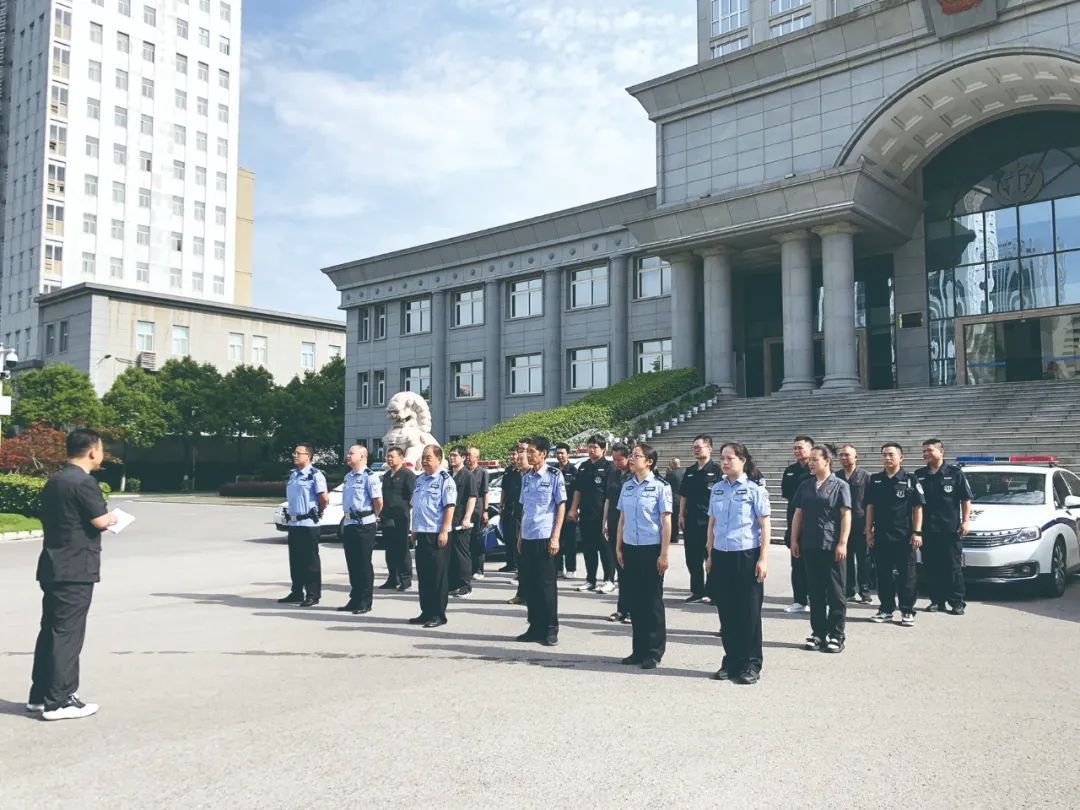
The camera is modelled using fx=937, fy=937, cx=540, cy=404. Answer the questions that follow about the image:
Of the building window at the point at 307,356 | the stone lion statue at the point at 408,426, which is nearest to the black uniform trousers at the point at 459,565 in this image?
the stone lion statue at the point at 408,426

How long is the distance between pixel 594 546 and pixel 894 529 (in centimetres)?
385

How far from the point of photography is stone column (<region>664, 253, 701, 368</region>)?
1228 inches

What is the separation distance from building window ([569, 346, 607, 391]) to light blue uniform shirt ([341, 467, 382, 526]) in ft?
87.0

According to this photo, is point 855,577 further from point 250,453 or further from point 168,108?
point 168,108

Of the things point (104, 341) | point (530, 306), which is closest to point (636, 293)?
point (530, 306)

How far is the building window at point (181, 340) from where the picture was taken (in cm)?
5675

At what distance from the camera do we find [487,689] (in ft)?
21.4

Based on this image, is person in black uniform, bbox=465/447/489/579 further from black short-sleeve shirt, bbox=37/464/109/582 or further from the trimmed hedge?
the trimmed hedge

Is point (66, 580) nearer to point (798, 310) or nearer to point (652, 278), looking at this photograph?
point (798, 310)

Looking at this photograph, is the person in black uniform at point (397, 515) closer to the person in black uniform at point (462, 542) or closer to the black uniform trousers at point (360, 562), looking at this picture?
the person in black uniform at point (462, 542)

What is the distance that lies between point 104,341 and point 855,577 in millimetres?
51459

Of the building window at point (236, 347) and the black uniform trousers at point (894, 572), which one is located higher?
the building window at point (236, 347)

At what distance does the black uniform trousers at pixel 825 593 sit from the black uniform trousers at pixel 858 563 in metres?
1.80

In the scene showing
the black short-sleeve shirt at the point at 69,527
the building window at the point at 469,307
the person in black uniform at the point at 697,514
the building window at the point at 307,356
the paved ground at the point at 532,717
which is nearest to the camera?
the paved ground at the point at 532,717
